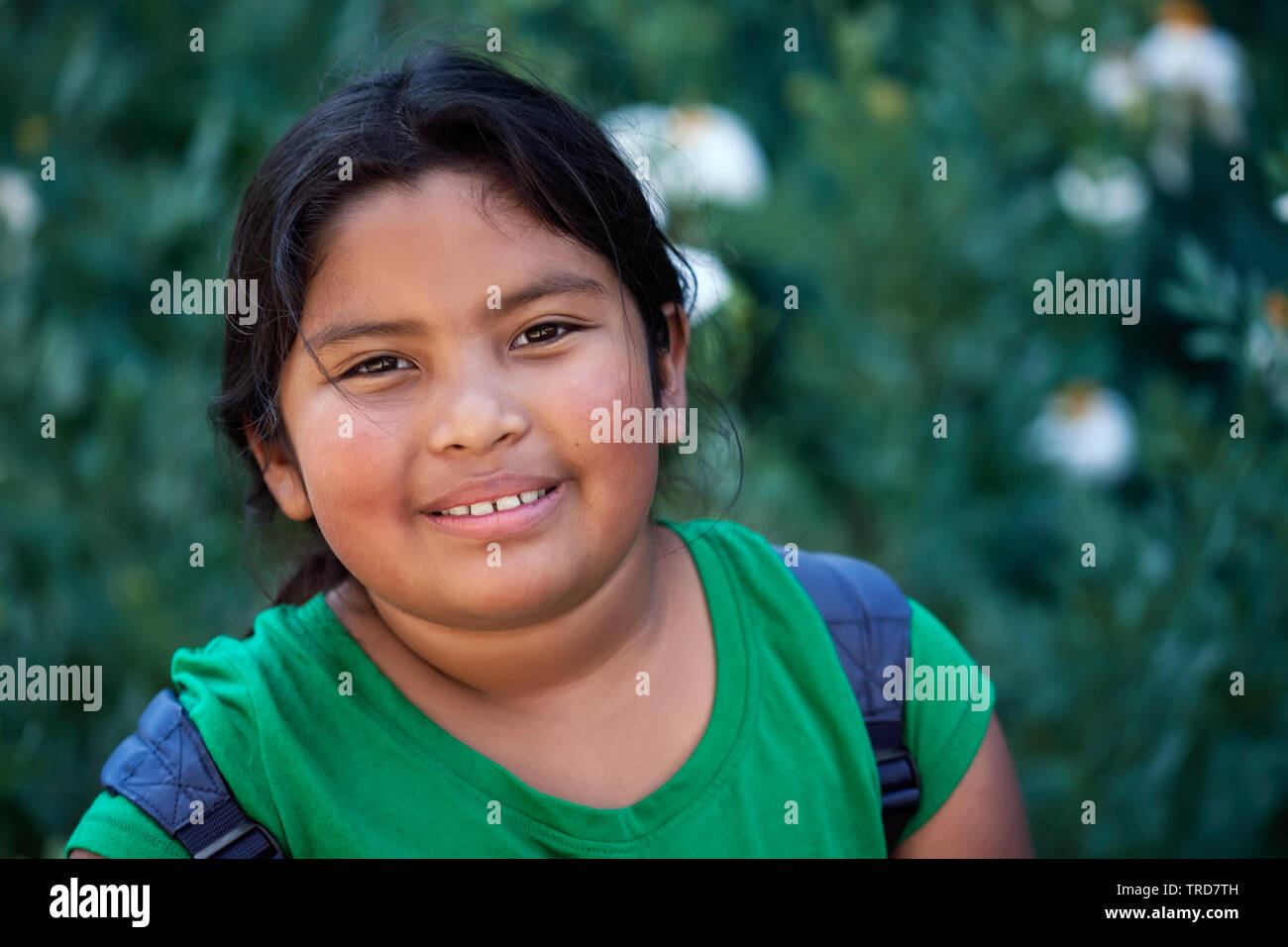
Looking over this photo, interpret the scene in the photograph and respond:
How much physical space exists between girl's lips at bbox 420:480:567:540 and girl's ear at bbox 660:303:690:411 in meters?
0.25

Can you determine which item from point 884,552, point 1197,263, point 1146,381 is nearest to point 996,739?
point 1197,263

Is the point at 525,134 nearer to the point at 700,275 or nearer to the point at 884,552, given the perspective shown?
the point at 700,275

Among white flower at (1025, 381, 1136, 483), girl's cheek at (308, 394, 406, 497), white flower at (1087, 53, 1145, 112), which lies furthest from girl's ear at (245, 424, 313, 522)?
white flower at (1087, 53, 1145, 112)

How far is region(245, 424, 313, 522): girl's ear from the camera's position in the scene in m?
1.16

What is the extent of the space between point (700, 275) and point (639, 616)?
24.2 inches

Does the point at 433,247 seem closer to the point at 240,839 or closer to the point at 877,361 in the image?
the point at 240,839

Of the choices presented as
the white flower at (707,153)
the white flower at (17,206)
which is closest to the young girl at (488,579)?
the white flower at (707,153)

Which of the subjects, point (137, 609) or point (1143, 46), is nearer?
point (137, 609)

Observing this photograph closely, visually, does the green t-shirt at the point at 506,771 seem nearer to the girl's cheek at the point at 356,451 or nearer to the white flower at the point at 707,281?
the girl's cheek at the point at 356,451

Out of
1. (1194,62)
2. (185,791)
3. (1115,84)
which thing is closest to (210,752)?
(185,791)

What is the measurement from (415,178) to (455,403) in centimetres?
19

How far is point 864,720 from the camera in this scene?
116cm

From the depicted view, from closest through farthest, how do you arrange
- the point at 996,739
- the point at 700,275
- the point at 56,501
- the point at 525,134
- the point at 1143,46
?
the point at 525,134 → the point at 996,739 → the point at 700,275 → the point at 56,501 → the point at 1143,46

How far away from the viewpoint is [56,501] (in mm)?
2055
